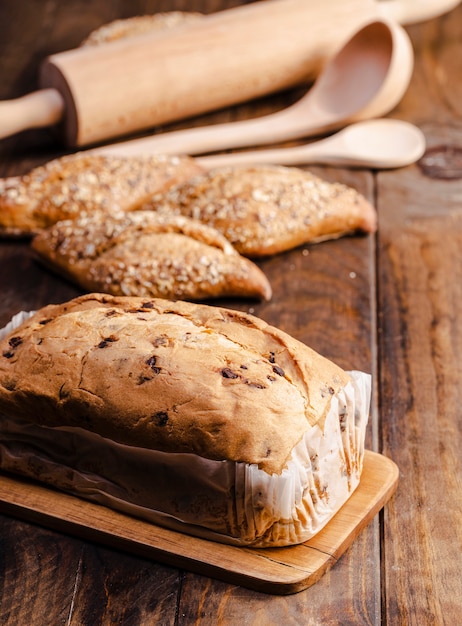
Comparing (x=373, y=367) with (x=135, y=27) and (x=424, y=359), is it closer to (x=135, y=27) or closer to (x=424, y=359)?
(x=424, y=359)

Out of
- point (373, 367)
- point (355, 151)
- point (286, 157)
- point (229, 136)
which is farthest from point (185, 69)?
point (373, 367)

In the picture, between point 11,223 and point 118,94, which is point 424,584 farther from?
point 118,94

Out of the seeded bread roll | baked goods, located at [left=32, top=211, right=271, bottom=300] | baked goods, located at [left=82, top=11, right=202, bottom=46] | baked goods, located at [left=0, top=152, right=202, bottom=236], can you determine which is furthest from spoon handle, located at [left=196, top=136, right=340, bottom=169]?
the seeded bread roll

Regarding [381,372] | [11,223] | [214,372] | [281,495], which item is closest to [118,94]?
[11,223]

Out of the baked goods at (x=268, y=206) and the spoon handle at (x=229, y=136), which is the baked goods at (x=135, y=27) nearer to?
the spoon handle at (x=229, y=136)

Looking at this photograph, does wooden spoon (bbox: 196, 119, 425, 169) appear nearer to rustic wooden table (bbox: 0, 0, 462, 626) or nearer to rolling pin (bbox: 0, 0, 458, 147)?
rustic wooden table (bbox: 0, 0, 462, 626)

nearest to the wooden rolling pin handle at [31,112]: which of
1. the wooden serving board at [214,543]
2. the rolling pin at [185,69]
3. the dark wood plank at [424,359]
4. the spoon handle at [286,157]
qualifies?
the rolling pin at [185,69]
